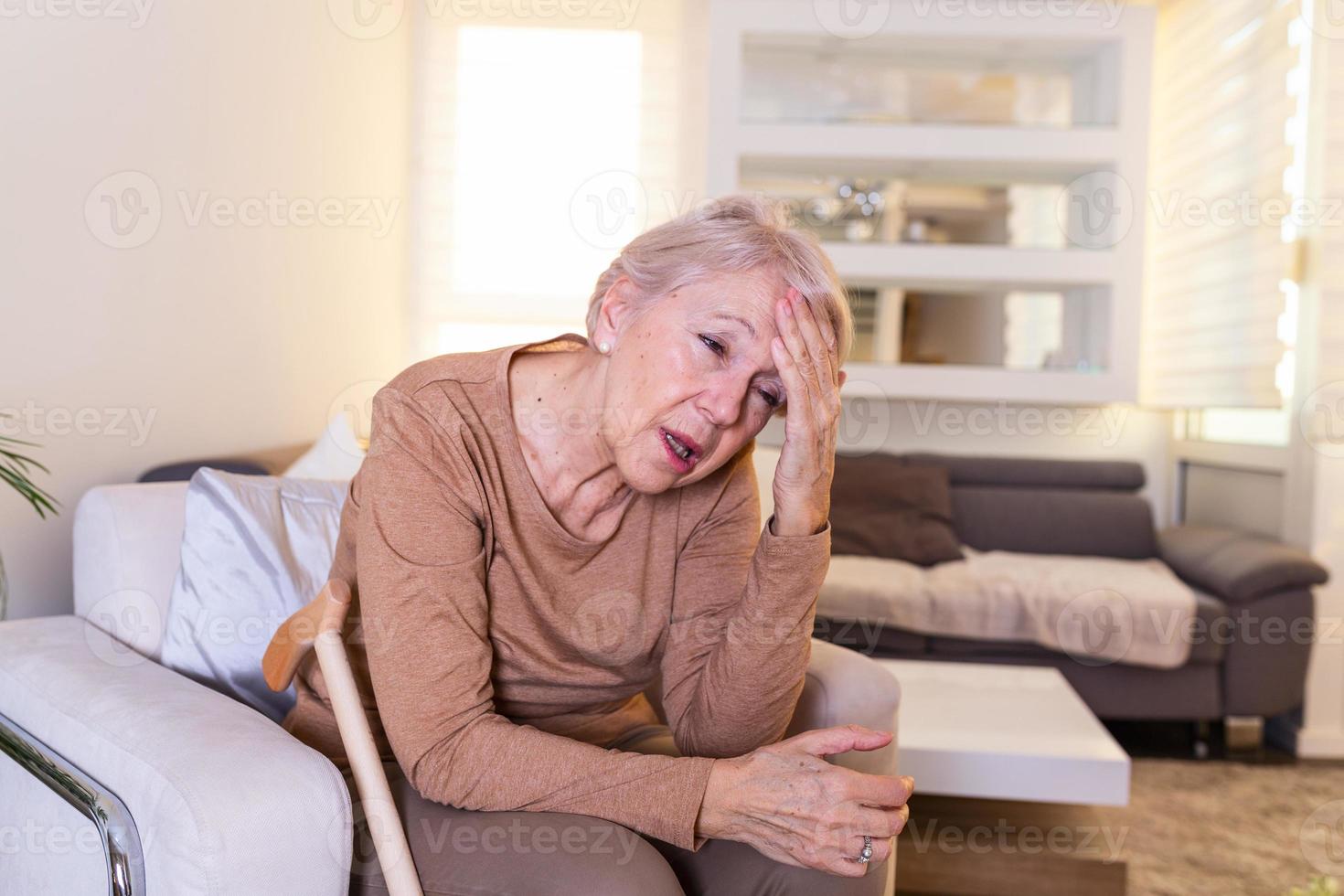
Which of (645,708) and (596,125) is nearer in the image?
(645,708)

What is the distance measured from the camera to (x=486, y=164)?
4254 millimetres

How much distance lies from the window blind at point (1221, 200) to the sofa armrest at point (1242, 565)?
43 cm

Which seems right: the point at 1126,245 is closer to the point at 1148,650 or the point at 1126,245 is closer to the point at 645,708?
the point at 1148,650

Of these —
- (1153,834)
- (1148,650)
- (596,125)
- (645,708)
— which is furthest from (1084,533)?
(645,708)

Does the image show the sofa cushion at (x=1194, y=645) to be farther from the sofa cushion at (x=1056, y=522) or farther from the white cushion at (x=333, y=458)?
the white cushion at (x=333, y=458)

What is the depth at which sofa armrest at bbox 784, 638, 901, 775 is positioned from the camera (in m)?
1.52

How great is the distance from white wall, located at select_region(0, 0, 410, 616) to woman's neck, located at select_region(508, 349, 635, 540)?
0.91 m

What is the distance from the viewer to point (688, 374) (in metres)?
1.20

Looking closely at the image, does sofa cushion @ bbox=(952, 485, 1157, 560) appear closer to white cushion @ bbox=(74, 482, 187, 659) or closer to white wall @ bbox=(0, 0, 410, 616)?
white wall @ bbox=(0, 0, 410, 616)

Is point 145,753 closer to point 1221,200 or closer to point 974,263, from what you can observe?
point 974,263

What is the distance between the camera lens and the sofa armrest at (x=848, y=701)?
60.0 inches

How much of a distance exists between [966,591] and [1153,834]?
90 cm

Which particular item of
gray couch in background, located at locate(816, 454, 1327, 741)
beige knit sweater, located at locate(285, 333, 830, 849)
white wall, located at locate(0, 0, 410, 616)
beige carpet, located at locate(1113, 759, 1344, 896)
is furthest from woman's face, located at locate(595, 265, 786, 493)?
gray couch in background, located at locate(816, 454, 1327, 741)

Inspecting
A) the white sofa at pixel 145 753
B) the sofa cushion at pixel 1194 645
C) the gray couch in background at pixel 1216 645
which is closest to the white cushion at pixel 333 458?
the white sofa at pixel 145 753
